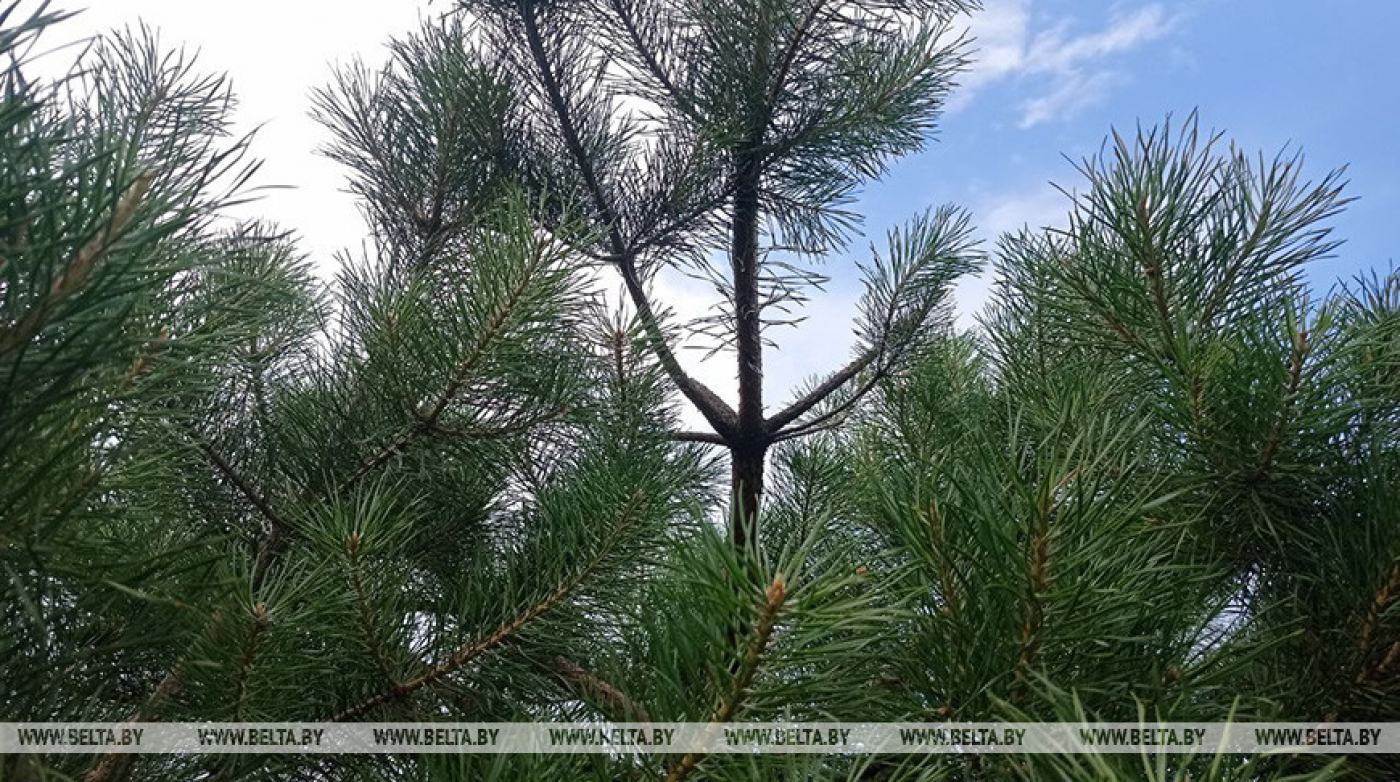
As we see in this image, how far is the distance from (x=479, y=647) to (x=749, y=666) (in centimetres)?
26

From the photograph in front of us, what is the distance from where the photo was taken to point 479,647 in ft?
1.49

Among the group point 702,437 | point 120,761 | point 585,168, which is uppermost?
point 585,168

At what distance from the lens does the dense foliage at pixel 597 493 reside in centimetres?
23

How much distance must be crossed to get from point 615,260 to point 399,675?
47 cm

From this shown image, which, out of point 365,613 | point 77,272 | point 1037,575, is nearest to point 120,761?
point 365,613

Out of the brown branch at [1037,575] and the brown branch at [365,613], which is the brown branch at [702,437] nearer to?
the brown branch at [365,613]

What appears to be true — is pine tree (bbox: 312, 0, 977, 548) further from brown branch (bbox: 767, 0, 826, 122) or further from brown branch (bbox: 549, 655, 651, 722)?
brown branch (bbox: 549, 655, 651, 722)

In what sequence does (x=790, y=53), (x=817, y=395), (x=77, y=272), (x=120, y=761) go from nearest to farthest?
(x=77, y=272), (x=120, y=761), (x=790, y=53), (x=817, y=395)

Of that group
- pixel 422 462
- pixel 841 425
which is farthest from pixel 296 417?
pixel 841 425

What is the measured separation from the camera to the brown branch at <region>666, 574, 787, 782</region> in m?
0.21

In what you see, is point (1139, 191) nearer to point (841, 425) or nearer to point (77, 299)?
point (77, 299)

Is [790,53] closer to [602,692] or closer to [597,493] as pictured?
[597,493]

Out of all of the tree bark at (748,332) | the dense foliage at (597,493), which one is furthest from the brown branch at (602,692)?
the tree bark at (748,332)

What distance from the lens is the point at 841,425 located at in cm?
103
